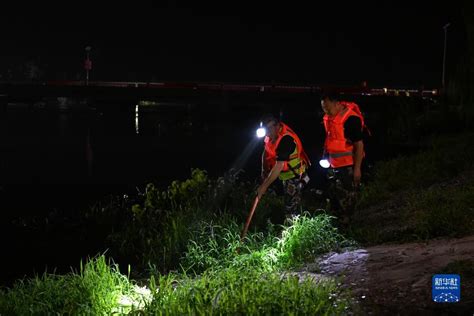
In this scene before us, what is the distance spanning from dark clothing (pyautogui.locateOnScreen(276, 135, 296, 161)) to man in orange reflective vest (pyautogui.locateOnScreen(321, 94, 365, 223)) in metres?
0.58

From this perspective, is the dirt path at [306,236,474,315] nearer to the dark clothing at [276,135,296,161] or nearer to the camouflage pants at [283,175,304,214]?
the camouflage pants at [283,175,304,214]

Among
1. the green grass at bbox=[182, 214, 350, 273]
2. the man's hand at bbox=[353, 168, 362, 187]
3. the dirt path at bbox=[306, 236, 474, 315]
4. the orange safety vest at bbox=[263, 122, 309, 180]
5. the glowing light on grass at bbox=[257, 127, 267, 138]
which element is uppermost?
the glowing light on grass at bbox=[257, 127, 267, 138]

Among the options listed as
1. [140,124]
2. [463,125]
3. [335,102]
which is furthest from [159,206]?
[140,124]

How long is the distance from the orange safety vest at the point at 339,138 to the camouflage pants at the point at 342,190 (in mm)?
118

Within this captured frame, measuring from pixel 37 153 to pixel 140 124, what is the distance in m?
17.8

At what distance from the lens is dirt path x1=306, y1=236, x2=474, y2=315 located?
5.09 m

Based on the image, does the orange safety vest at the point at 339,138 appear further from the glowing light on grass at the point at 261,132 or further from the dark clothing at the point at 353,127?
the glowing light on grass at the point at 261,132

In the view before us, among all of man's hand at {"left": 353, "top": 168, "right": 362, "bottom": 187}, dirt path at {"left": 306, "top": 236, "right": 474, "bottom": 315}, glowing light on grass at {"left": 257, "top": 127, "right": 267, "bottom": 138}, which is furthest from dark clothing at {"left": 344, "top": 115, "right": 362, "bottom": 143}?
dirt path at {"left": 306, "top": 236, "right": 474, "bottom": 315}

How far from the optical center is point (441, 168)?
14.4 m

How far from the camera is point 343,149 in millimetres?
8164

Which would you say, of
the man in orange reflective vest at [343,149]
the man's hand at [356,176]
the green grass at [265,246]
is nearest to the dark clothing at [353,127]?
the man in orange reflective vest at [343,149]

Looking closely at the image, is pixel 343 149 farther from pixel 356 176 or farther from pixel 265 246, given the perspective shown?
pixel 265 246

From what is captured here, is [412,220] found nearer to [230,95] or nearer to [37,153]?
[37,153]

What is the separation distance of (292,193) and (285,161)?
2.57ft
